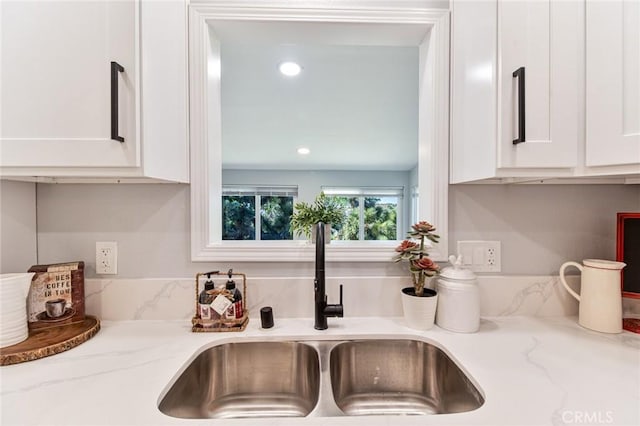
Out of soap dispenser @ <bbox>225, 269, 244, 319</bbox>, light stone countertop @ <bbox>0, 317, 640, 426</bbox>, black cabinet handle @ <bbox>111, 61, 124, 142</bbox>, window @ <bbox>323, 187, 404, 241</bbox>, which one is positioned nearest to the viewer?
light stone countertop @ <bbox>0, 317, 640, 426</bbox>

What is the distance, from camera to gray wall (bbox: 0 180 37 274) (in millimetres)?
979

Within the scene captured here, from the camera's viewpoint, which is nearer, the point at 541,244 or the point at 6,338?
the point at 6,338

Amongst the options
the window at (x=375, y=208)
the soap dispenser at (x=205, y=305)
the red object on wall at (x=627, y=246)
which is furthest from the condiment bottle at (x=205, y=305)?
the window at (x=375, y=208)

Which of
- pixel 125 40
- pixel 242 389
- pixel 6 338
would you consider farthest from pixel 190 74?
pixel 242 389

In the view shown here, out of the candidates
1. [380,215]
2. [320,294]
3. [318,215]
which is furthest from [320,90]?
[380,215]

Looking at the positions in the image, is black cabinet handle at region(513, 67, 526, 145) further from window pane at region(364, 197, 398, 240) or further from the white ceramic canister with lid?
window pane at region(364, 197, 398, 240)

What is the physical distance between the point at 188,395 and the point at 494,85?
1234 millimetres

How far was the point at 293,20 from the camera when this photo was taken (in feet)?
3.55

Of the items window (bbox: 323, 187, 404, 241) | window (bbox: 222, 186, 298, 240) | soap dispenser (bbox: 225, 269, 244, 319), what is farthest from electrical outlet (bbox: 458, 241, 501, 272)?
window (bbox: 323, 187, 404, 241)

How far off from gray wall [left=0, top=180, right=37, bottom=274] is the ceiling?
2.93 feet

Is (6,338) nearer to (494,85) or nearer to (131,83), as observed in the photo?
(131,83)

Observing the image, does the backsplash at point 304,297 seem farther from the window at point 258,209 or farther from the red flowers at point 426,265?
the window at point 258,209

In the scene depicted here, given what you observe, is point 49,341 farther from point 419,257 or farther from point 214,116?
point 419,257

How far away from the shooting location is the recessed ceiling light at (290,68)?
223cm
